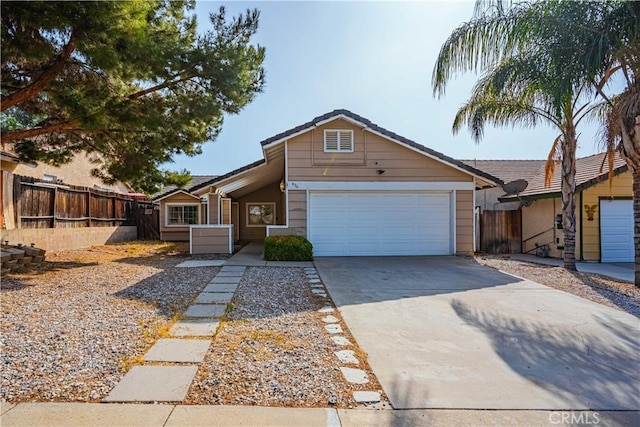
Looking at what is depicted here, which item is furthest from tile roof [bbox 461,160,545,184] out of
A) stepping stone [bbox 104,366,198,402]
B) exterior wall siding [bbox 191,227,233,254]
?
stepping stone [bbox 104,366,198,402]

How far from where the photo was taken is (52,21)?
5820 millimetres

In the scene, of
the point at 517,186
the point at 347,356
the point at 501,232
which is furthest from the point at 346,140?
the point at 347,356

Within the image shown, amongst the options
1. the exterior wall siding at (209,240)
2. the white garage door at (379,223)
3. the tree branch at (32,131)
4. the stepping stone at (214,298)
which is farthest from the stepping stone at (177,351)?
the exterior wall siding at (209,240)

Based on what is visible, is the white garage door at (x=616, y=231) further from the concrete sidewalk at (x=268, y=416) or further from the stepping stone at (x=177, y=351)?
the stepping stone at (x=177, y=351)

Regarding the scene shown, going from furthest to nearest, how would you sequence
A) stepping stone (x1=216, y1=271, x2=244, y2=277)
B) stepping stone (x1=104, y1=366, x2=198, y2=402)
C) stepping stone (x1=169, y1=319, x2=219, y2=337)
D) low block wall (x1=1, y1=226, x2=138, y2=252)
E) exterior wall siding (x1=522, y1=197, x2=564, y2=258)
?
exterior wall siding (x1=522, y1=197, x2=564, y2=258)
low block wall (x1=1, y1=226, x2=138, y2=252)
stepping stone (x1=216, y1=271, x2=244, y2=277)
stepping stone (x1=169, y1=319, x2=219, y2=337)
stepping stone (x1=104, y1=366, x2=198, y2=402)

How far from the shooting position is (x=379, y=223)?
1160 cm

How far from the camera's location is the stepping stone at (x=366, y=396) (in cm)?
280

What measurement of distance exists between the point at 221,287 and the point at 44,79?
554 centimetres

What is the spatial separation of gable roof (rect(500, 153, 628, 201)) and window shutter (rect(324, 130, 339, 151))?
6.54 metres

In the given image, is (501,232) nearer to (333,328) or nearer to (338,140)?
(338,140)

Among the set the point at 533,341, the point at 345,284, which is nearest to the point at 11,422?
the point at 533,341

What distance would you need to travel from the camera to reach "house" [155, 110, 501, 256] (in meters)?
11.3

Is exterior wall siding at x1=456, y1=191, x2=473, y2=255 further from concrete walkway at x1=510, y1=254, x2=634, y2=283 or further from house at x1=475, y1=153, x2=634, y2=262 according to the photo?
house at x1=475, y1=153, x2=634, y2=262

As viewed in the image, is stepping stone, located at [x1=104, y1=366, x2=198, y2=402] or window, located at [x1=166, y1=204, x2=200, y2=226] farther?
window, located at [x1=166, y1=204, x2=200, y2=226]
